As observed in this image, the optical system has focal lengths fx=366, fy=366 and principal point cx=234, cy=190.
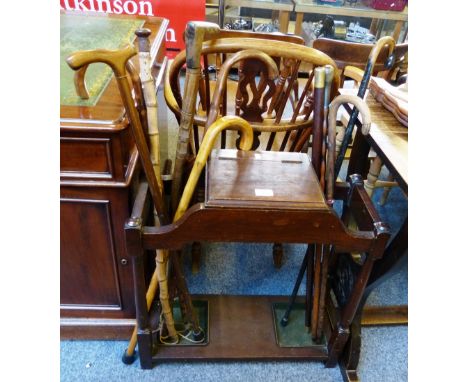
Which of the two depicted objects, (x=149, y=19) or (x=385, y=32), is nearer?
(x=149, y=19)

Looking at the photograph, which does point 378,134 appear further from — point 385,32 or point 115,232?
point 385,32

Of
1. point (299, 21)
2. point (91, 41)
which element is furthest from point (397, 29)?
point (91, 41)

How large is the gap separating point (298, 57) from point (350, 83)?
1.58 metres

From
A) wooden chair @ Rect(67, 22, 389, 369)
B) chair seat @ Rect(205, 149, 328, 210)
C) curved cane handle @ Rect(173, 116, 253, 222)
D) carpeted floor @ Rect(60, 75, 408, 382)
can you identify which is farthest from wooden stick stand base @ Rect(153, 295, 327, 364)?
chair seat @ Rect(205, 149, 328, 210)

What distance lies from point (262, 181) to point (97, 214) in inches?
17.2

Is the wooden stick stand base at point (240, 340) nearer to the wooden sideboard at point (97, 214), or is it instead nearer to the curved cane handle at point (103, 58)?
the wooden sideboard at point (97, 214)

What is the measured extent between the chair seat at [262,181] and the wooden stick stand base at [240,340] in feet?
1.98

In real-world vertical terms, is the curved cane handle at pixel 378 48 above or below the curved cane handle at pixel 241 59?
above

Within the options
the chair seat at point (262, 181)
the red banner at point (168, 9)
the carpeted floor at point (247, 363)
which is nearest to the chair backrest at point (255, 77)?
the chair seat at point (262, 181)

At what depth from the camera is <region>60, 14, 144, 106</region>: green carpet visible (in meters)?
0.87

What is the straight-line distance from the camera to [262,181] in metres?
0.79

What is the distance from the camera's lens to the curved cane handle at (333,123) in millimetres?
776
